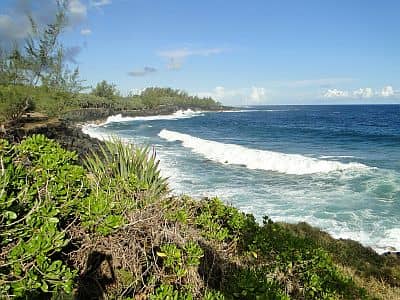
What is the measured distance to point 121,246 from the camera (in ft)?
12.2

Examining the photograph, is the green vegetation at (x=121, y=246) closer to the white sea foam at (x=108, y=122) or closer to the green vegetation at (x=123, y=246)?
the green vegetation at (x=123, y=246)

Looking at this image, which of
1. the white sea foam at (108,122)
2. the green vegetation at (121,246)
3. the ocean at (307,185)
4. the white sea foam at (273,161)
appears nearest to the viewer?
the green vegetation at (121,246)

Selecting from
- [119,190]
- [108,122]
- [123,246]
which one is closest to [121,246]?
[123,246]

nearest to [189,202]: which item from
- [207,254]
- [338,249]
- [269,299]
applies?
[207,254]

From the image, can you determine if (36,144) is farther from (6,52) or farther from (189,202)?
(6,52)

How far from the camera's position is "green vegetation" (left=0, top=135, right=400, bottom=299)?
7.98ft

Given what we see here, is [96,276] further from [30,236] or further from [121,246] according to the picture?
[30,236]

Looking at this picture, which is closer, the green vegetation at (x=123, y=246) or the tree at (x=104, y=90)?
the green vegetation at (x=123, y=246)

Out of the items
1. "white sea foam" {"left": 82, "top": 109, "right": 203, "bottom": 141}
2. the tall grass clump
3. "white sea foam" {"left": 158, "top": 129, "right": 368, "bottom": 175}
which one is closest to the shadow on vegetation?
the tall grass clump

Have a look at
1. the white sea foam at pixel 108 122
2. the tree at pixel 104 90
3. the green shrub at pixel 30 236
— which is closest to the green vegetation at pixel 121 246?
the green shrub at pixel 30 236

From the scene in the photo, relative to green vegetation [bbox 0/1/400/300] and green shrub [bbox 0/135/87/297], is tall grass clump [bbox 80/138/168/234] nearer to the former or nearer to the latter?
green vegetation [bbox 0/1/400/300]

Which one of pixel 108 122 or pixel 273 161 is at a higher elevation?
pixel 108 122

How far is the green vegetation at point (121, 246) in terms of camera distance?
95.7 inches

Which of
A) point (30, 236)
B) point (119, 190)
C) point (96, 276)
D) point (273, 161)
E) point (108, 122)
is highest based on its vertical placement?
point (30, 236)
